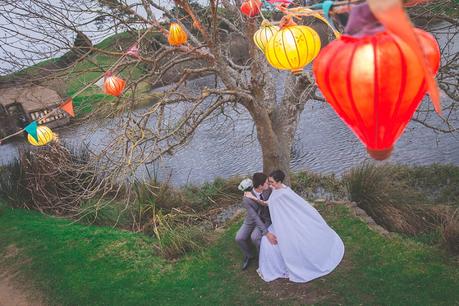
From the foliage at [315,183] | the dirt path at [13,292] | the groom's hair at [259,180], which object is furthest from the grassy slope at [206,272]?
the foliage at [315,183]

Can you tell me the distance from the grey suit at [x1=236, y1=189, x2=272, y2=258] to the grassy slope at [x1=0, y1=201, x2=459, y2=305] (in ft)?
1.59

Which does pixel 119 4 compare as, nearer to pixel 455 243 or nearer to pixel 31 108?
pixel 455 243

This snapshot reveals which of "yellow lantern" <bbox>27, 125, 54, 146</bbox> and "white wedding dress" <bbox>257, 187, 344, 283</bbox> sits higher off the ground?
"yellow lantern" <bbox>27, 125, 54, 146</bbox>

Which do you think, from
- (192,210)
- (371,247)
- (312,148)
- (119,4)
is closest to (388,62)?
(371,247)

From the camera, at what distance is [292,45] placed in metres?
2.71

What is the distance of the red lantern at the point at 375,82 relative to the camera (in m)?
1.30

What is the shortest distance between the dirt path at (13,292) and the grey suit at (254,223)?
9.81ft

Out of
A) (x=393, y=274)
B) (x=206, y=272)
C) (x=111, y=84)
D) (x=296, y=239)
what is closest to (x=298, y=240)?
(x=296, y=239)

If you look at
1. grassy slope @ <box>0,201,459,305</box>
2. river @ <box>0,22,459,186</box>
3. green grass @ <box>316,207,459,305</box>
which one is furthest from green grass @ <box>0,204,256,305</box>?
river @ <box>0,22,459,186</box>

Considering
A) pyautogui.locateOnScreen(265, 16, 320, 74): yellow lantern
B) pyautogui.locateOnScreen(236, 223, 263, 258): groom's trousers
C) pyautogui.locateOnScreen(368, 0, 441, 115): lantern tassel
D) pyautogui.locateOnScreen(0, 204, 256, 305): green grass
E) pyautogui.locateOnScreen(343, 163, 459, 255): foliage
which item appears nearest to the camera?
pyautogui.locateOnScreen(368, 0, 441, 115): lantern tassel

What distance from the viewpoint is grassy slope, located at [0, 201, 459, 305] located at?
14.5ft

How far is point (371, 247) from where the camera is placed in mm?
5227

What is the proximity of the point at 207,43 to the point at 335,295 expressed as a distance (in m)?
3.25

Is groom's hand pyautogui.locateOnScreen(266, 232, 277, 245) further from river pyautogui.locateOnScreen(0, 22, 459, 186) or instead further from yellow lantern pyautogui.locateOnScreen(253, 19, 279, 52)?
river pyautogui.locateOnScreen(0, 22, 459, 186)
